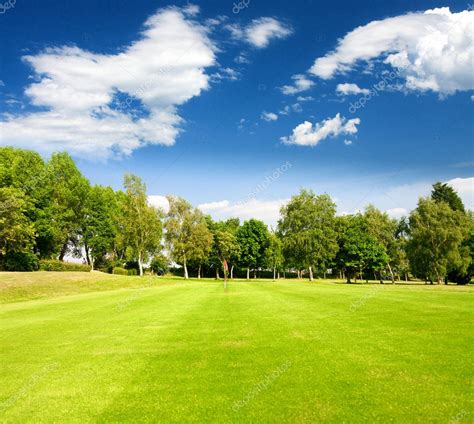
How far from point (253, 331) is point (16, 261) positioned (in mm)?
69864

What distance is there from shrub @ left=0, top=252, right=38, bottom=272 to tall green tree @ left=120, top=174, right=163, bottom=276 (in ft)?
63.2

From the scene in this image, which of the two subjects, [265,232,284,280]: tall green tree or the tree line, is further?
[265,232,284,280]: tall green tree

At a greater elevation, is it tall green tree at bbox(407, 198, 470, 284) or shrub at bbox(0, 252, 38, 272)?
tall green tree at bbox(407, 198, 470, 284)

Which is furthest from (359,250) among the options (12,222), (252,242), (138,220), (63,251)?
(12,222)

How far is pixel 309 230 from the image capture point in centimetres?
9531

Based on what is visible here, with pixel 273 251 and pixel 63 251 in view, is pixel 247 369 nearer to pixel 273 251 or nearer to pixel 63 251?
pixel 63 251

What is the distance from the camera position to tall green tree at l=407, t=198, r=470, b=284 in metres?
77.2

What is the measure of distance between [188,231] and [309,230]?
3155 centimetres

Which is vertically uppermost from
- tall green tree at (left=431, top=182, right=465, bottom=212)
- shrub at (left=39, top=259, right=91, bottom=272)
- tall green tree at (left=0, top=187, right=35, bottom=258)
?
tall green tree at (left=431, top=182, right=465, bottom=212)

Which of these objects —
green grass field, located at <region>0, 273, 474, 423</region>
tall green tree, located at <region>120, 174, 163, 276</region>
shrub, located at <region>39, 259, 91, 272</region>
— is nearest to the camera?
green grass field, located at <region>0, 273, 474, 423</region>

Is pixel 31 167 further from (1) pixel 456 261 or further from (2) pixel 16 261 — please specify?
(1) pixel 456 261

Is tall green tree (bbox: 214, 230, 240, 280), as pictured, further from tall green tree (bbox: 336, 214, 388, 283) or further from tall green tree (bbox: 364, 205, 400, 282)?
tall green tree (bbox: 364, 205, 400, 282)

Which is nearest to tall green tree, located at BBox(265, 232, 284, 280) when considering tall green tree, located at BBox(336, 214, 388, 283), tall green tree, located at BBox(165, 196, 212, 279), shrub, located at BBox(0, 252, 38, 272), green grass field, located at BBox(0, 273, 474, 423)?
tall green tree, located at BBox(336, 214, 388, 283)

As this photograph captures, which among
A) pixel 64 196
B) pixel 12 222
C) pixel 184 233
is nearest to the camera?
pixel 12 222
